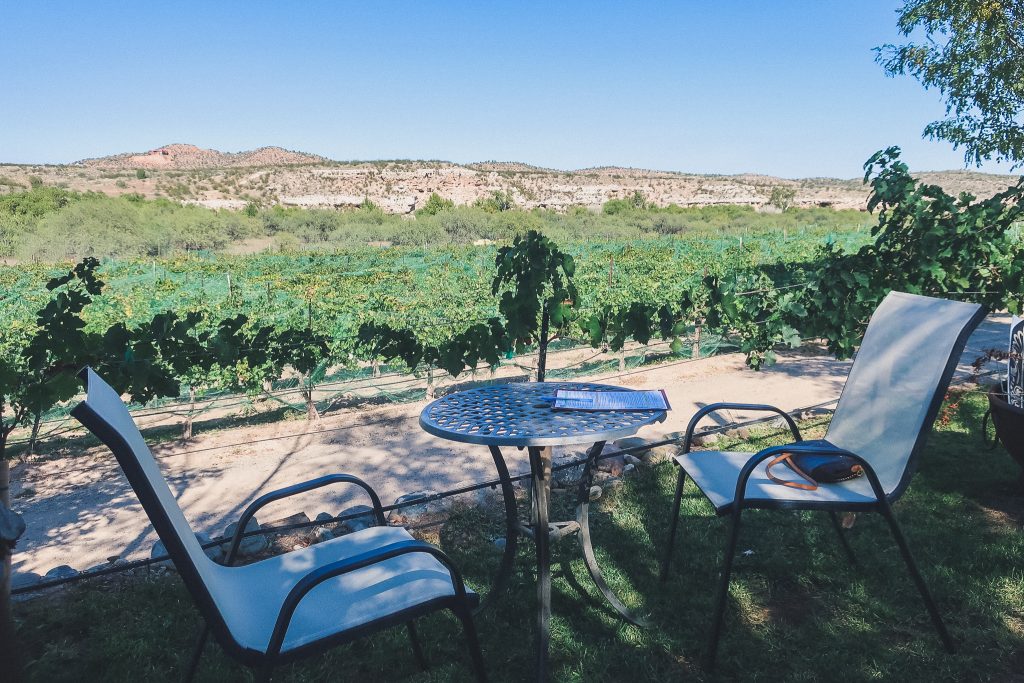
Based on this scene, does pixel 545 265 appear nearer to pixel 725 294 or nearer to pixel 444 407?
pixel 725 294

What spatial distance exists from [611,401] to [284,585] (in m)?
1.04

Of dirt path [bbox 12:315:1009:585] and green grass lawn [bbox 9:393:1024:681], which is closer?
green grass lawn [bbox 9:393:1024:681]

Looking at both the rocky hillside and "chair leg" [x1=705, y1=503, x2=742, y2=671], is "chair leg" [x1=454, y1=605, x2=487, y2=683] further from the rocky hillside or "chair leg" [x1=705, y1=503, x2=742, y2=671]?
the rocky hillside

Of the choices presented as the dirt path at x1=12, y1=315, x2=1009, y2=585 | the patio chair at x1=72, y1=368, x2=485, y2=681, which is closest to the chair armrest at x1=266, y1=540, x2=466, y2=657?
the patio chair at x1=72, y1=368, x2=485, y2=681

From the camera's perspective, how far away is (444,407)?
210 centimetres

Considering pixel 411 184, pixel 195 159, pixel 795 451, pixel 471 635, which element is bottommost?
pixel 471 635

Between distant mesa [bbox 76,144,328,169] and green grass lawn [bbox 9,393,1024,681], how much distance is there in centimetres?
6467

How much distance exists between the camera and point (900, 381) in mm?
2191

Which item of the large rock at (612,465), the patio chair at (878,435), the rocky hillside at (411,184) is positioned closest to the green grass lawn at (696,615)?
A: the patio chair at (878,435)

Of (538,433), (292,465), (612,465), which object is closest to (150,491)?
(538,433)

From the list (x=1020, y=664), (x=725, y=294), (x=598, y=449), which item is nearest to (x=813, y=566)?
(x=1020, y=664)

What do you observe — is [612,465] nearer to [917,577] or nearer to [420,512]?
[420,512]

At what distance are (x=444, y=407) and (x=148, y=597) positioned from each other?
122cm

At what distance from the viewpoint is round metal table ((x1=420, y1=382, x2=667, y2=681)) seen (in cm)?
173
